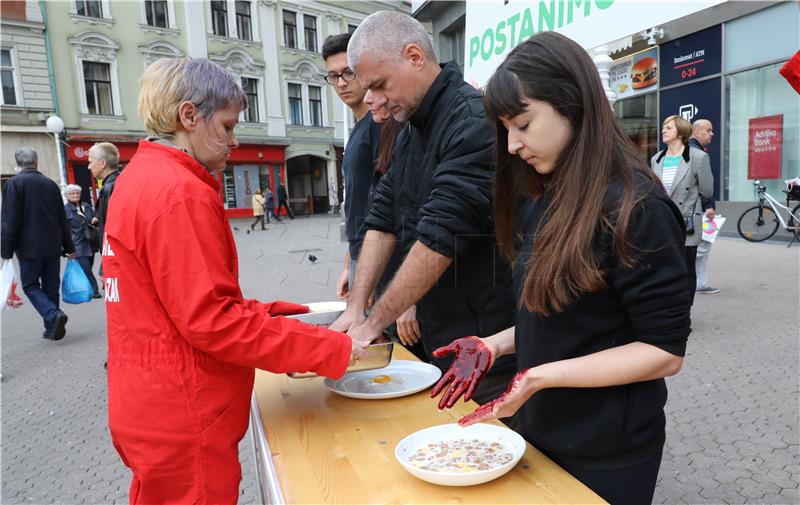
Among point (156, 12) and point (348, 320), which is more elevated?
point (156, 12)

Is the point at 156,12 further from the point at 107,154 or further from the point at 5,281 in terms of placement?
the point at 5,281

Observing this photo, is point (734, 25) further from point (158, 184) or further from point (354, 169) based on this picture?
point (158, 184)

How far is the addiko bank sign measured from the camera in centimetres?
134

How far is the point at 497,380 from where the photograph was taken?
1.80 m

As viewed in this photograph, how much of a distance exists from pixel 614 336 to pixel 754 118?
1122cm

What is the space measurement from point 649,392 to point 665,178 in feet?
14.0

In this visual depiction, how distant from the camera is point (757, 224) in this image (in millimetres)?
9609

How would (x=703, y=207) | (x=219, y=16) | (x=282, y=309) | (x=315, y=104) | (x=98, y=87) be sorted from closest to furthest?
(x=282, y=309), (x=703, y=207), (x=98, y=87), (x=219, y=16), (x=315, y=104)

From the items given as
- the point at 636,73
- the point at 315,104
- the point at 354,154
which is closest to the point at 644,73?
the point at 636,73

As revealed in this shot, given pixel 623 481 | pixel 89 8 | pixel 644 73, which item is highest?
pixel 89 8

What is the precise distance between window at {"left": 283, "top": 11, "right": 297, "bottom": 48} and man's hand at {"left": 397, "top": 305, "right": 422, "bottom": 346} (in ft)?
85.6

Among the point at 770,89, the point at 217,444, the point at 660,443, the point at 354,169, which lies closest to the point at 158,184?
the point at 217,444

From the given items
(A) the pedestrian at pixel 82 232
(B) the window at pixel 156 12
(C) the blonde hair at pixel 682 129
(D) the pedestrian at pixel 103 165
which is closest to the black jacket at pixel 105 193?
(D) the pedestrian at pixel 103 165

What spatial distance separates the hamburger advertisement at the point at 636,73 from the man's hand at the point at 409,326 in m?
11.1
